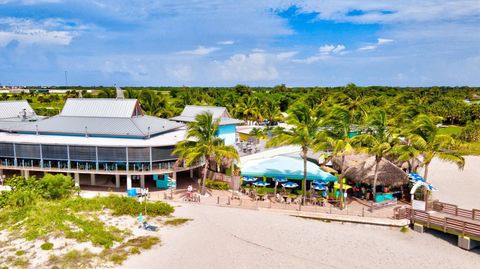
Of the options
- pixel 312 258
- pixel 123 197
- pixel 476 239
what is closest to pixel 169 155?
pixel 123 197

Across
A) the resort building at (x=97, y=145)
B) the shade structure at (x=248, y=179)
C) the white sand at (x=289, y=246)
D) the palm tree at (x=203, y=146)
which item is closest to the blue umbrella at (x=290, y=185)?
the shade structure at (x=248, y=179)

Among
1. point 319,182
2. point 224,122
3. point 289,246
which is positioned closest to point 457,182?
point 319,182

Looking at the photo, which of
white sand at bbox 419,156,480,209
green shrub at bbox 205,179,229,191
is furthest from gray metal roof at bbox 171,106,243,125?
white sand at bbox 419,156,480,209

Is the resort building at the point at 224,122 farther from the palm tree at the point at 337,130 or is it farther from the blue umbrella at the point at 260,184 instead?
the palm tree at the point at 337,130

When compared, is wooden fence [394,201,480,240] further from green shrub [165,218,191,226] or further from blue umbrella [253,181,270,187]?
green shrub [165,218,191,226]

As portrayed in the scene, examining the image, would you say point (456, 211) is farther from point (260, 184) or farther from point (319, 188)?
point (260, 184)
